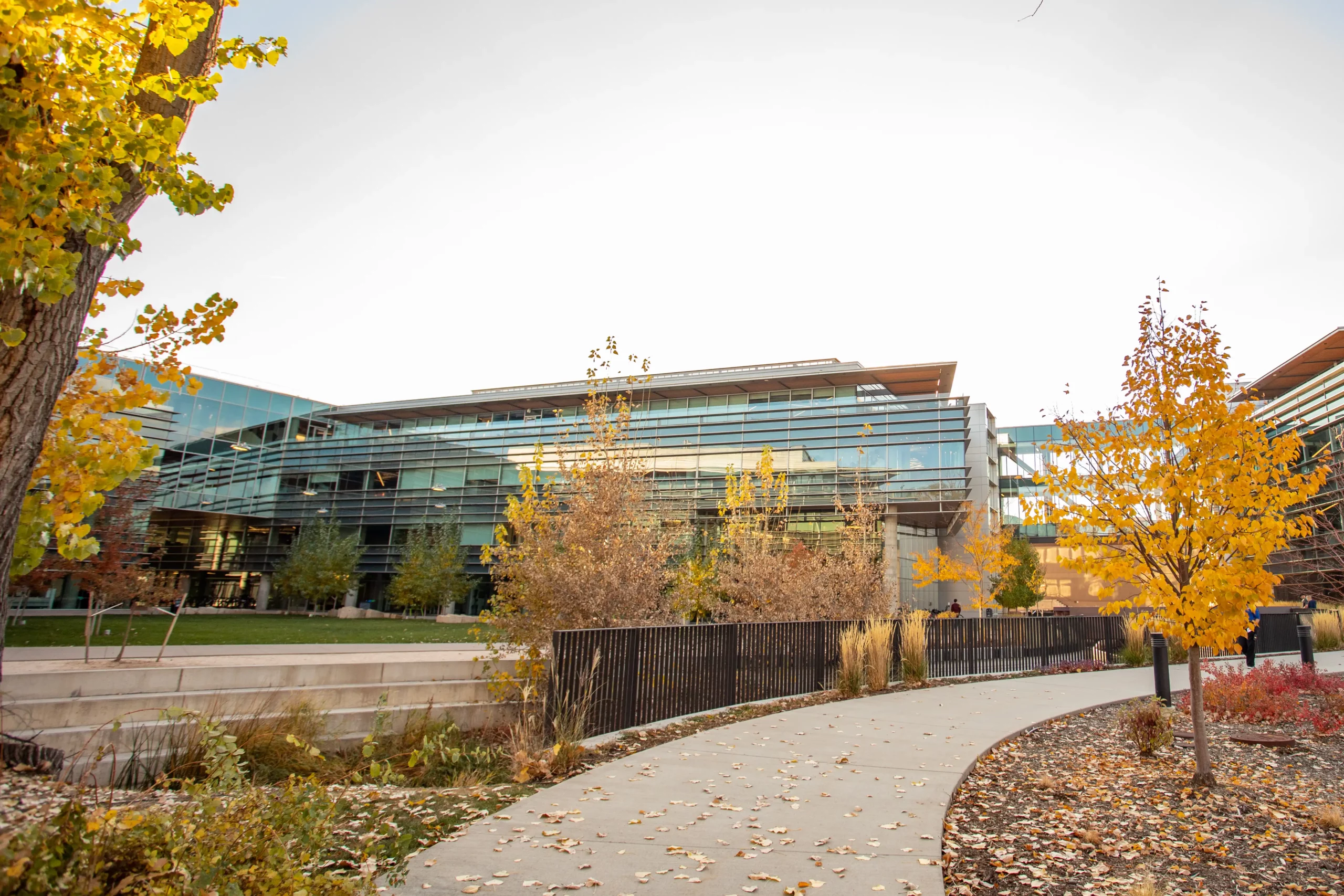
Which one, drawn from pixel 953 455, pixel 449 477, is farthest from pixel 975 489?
pixel 449 477

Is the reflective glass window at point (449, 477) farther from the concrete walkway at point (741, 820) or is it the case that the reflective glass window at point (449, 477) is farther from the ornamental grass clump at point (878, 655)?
the concrete walkway at point (741, 820)

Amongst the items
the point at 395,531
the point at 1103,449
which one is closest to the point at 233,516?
the point at 395,531

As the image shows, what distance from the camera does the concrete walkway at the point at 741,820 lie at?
4312 millimetres

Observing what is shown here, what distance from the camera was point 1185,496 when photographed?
277 inches

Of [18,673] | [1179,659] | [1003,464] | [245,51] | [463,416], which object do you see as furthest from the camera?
[1003,464]

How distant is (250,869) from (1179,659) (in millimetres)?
19947

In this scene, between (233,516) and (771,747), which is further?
(233,516)

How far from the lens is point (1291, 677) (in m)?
12.3

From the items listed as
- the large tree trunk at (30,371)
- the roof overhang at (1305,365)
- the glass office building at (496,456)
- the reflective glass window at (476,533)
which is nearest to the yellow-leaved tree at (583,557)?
the large tree trunk at (30,371)

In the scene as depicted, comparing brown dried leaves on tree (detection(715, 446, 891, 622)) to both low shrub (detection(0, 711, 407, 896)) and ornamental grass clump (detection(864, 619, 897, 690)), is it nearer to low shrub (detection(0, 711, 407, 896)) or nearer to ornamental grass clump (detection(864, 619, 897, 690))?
ornamental grass clump (detection(864, 619, 897, 690))

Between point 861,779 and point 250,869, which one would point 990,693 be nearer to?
point 861,779

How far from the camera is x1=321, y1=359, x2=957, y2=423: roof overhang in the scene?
41.3 metres

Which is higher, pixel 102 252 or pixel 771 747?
pixel 102 252

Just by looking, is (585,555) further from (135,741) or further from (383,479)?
(383,479)
